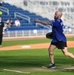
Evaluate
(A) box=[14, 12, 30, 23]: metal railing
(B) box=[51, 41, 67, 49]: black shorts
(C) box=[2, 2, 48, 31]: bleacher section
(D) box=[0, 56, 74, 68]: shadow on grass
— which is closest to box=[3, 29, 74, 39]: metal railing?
(C) box=[2, 2, 48, 31]: bleacher section

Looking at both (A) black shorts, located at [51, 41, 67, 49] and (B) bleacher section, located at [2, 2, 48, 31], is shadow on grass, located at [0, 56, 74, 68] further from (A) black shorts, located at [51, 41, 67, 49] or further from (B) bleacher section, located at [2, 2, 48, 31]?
(B) bleacher section, located at [2, 2, 48, 31]

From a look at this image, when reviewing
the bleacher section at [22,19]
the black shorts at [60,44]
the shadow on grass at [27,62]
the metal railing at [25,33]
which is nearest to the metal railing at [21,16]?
the bleacher section at [22,19]

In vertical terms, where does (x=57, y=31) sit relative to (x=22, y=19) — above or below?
above

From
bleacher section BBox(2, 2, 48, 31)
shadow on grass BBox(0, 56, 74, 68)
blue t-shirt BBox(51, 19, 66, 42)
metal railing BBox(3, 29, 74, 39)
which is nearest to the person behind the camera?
blue t-shirt BBox(51, 19, 66, 42)

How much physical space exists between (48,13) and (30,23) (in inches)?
190

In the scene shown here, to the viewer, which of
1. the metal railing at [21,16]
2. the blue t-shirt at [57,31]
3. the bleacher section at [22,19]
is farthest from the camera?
the metal railing at [21,16]

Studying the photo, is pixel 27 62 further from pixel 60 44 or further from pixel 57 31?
pixel 57 31

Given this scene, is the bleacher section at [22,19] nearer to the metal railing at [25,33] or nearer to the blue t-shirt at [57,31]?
the metal railing at [25,33]

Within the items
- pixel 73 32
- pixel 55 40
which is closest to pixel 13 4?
pixel 73 32

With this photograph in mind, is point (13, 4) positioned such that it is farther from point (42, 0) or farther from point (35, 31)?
point (35, 31)

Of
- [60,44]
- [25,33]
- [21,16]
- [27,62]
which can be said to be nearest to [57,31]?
[60,44]

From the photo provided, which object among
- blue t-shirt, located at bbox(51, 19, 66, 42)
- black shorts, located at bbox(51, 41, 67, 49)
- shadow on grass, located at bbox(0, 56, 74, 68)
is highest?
blue t-shirt, located at bbox(51, 19, 66, 42)

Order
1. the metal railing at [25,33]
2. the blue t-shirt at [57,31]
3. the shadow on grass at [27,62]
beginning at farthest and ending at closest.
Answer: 1. the metal railing at [25,33]
2. the shadow on grass at [27,62]
3. the blue t-shirt at [57,31]

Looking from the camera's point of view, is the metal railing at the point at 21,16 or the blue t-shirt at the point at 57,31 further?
the metal railing at the point at 21,16
